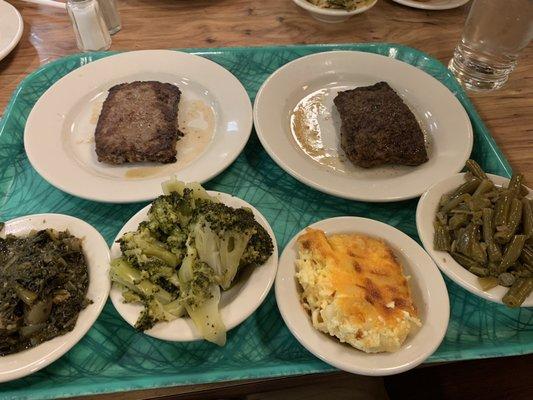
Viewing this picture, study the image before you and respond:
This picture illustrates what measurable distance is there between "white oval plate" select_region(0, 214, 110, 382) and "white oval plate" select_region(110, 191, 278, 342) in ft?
0.18

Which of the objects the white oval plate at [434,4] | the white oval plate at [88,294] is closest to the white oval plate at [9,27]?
the white oval plate at [88,294]

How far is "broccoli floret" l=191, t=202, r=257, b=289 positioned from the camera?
64.4 inches

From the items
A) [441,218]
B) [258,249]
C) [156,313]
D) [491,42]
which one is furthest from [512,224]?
[156,313]

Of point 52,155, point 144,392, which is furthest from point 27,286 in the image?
point 52,155

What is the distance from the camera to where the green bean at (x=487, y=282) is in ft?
5.63

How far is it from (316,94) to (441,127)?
79cm

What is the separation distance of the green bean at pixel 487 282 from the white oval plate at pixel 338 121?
524 millimetres

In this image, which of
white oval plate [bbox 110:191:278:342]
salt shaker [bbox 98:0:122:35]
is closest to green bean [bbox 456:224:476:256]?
white oval plate [bbox 110:191:278:342]

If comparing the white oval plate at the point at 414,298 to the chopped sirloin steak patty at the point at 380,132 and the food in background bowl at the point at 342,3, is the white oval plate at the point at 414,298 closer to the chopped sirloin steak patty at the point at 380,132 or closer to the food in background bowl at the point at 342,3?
the chopped sirloin steak patty at the point at 380,132

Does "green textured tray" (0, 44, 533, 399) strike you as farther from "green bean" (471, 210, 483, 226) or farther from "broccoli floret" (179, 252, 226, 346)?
"green bean" (471, 210, 483, 226)

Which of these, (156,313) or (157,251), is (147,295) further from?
(157,251)

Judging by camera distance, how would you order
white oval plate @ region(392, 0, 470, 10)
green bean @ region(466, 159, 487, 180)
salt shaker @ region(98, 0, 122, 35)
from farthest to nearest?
white oval plate @ region(392, 0, 470, 10)
salt shaker @ region(98, 0, 122, 35)
green bean @ region(466, 159, 487, 180)

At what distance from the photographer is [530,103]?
9.15ft

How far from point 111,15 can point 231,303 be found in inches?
99.4
